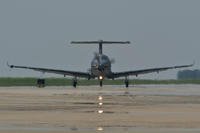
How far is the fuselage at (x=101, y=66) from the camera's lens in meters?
121

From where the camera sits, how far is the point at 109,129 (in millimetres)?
29891

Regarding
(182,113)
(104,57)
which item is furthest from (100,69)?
(182,113)

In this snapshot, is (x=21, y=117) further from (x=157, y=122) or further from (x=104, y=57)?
(x=104, y=57)

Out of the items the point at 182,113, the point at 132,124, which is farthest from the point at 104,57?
the point at 132,124

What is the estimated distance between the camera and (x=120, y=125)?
105 ft

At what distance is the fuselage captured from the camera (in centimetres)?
12109

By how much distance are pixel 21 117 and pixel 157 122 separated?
20.4 feet

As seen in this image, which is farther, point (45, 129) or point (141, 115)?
point (141, 115)

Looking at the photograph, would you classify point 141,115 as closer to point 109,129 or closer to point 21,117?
point 21,117

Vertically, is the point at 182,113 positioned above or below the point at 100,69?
below

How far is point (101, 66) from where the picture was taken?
12075 cm

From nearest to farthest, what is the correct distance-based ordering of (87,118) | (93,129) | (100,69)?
(93,129), (87,118), (100,69)

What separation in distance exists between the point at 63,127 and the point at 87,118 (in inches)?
216

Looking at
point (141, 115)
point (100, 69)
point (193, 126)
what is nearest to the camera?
Result: point (193, 126)
